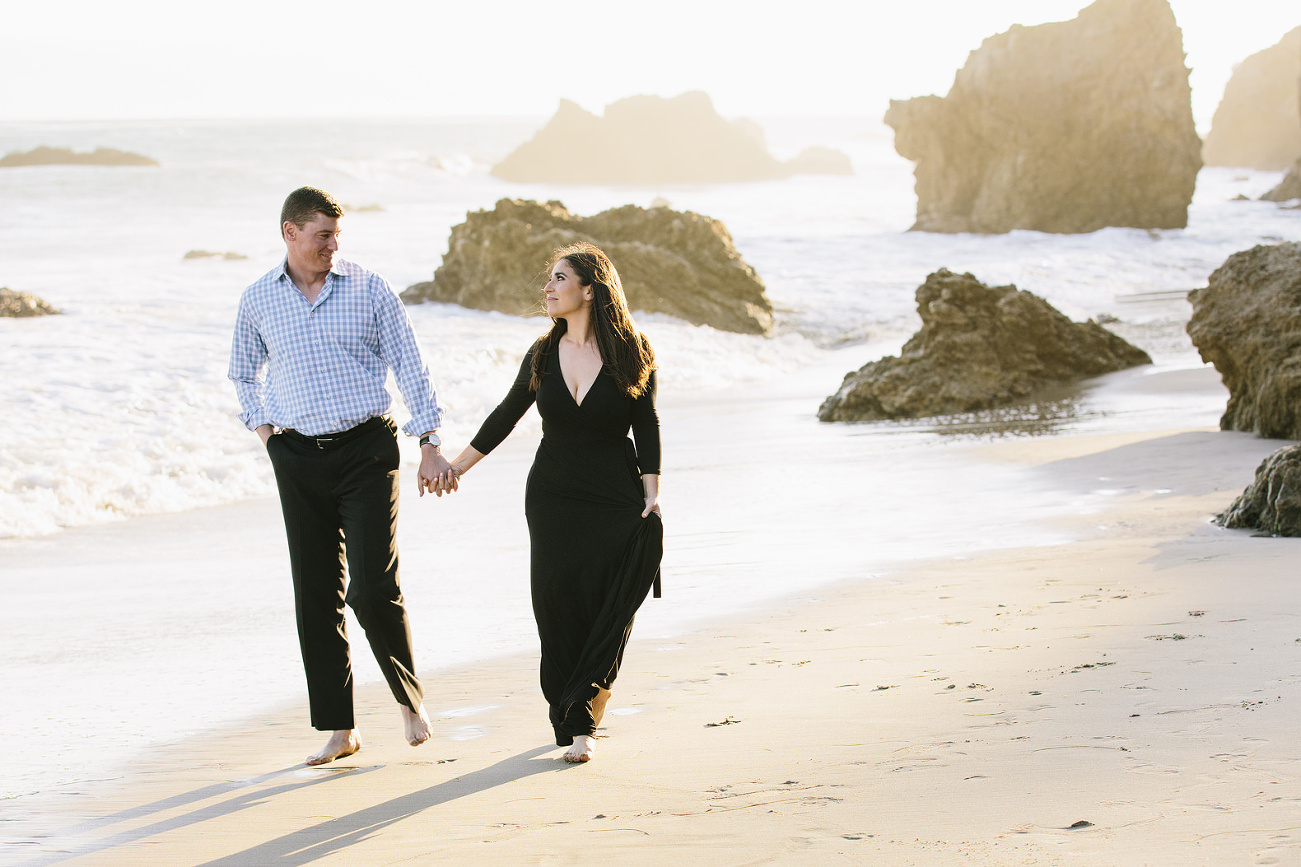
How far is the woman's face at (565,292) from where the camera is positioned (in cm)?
364

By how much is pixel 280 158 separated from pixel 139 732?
62783mm

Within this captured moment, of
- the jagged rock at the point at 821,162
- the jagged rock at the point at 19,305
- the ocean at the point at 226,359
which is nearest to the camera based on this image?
the ocean at the point at 226,359

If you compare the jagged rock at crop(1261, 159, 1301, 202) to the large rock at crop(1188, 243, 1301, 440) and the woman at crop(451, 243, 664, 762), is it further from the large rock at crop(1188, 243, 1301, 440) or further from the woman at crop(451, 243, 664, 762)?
the woman at crop(451, 243, 664, 762)

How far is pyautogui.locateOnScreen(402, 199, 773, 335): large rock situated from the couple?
14310 millimetres

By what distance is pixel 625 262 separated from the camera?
1983cm

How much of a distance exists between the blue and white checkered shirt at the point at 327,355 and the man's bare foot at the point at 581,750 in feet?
3.59

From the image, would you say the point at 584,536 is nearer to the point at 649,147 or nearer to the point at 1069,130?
the point at 1069,130

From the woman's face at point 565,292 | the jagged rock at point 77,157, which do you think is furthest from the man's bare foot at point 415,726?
the jagged rock at point 77,157

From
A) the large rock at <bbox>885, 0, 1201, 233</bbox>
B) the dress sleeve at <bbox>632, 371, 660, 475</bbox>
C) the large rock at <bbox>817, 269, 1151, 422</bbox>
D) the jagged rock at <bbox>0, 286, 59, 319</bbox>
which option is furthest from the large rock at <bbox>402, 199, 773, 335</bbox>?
the large rock at <bbox>885, 0, 1201, 233</bbox>

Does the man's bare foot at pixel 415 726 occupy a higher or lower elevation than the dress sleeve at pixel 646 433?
lower

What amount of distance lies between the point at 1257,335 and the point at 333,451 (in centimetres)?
785

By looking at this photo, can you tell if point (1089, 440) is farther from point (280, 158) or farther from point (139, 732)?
point (280, 158)

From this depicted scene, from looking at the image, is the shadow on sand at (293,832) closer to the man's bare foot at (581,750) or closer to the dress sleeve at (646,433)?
the man's bare foot at (581,750)

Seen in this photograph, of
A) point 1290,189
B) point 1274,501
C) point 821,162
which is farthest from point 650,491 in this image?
point 821,162
